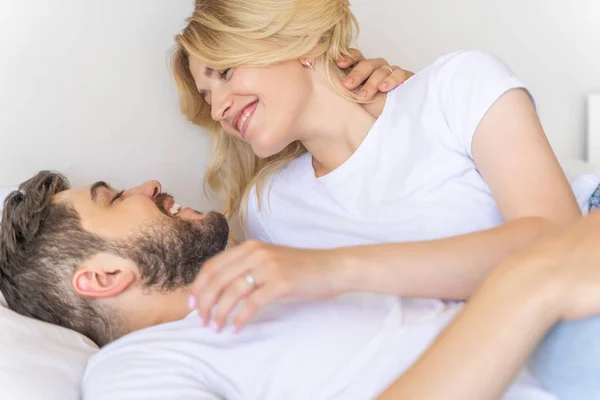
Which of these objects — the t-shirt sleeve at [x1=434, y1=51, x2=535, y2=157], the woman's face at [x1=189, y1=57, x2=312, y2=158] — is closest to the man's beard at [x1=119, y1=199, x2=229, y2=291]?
the woman's face at [x1=189, y1=57, x2=312, y2=158]

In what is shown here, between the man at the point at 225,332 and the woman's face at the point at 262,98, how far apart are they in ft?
0.76

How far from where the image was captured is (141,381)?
1.06 metres

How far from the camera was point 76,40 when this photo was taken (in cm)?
157

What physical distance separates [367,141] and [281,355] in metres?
0.56

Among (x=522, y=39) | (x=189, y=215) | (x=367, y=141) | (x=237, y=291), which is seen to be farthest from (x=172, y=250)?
(x=522, y=39)

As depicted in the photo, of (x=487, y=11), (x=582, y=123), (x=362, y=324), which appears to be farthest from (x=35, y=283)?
(x=582, y=123)

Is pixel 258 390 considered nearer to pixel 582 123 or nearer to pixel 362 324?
pixel 362 324

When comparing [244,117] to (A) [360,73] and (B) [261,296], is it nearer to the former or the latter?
(A) [360,73]

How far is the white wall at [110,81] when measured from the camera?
1.51 metres

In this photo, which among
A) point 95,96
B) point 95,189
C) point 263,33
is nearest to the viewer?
point 95,189

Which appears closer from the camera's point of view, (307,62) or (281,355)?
(281,355)

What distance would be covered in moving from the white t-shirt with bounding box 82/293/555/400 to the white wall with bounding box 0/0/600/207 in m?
0.59

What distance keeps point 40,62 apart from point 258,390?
3.02 ft

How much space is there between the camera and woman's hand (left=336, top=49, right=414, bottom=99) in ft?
4.91
